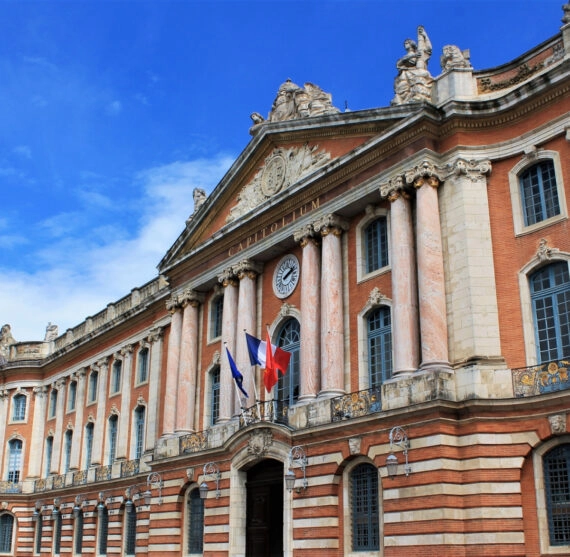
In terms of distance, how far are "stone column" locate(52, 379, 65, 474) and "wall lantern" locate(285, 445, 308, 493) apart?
79.5 feet

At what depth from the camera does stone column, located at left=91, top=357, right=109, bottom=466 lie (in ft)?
128

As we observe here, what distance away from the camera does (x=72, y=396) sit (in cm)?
4481

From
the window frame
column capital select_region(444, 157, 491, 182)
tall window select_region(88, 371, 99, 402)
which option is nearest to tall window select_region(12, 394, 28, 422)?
tall window select_region(88, 371, 99, 402)

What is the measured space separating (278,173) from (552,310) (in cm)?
1158

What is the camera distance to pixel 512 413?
18766mm

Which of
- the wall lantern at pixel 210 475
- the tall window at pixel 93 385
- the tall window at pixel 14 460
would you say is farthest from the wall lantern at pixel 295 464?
the tall window at pixel 14 460

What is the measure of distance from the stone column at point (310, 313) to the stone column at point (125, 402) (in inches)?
614

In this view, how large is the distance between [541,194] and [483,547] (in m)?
8.88

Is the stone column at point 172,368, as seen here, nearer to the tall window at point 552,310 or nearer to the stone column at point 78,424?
the stone column at point 78,424

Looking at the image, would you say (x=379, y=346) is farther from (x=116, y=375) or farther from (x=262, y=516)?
(x=116, y=375)

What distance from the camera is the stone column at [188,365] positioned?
2959 cm

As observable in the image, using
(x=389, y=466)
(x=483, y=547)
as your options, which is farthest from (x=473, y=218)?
(x=483, y=547)

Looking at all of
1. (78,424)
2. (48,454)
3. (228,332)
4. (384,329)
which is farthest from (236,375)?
(48,454)

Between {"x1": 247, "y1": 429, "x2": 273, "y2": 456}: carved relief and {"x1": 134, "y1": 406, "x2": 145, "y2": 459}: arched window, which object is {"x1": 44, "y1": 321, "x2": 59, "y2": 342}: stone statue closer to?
{"x1": 134, "y1": 406, "x2": 145, "y2": 459}: arched window
